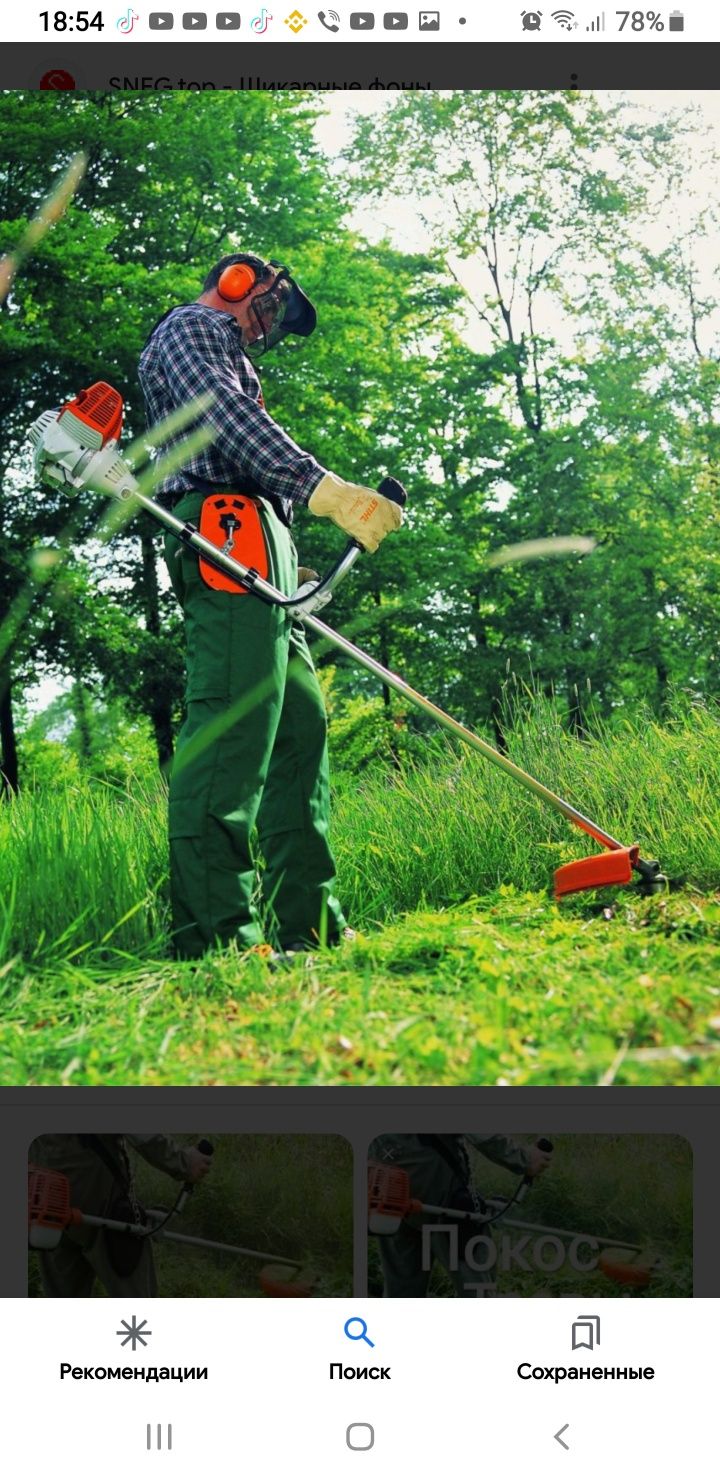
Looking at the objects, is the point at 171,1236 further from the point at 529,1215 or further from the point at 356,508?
the point at 356,508

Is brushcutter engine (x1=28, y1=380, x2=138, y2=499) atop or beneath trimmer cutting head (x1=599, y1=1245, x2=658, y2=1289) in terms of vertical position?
atop

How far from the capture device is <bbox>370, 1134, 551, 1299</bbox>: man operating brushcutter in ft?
4.75

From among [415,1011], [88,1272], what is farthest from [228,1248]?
[415,1011]

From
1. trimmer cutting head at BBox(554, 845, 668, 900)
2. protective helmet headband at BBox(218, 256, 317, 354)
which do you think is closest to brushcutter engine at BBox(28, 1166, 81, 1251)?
trimmer cutting head at BBox(554, 845, 668, 900)

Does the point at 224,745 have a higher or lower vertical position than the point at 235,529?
lower

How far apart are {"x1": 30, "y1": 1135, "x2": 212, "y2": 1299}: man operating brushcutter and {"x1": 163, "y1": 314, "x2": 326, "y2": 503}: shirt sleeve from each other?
5.25 feet

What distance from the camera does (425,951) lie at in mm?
2715

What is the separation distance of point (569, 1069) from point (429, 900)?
6.54 feet

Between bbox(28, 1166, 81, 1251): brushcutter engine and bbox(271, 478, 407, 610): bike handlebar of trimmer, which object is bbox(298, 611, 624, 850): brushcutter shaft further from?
bbox(28, 1166, 81, 1251): brushcutter engine

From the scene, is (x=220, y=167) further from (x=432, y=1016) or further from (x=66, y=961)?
(x=432, y=1016)

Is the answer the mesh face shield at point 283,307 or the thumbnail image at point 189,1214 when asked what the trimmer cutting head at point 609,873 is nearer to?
the mesh face shield at point 283,307
